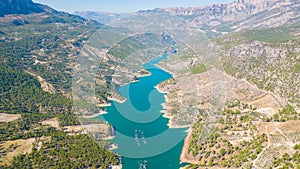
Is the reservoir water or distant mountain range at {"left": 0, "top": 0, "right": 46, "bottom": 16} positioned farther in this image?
distant mountain range at {"left": 0, "top": 0, "right": 46, "bottom": 16}

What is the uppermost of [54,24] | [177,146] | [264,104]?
[54,24]

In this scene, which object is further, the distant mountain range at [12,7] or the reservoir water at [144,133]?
the distant mountain range at [12,7]

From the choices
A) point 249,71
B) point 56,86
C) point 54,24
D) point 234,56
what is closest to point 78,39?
point 54,24

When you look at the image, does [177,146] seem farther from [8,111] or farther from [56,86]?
[56,86]

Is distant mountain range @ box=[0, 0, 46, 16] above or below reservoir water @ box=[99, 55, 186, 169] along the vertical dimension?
above

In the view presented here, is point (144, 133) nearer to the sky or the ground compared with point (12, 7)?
nearer to the ground

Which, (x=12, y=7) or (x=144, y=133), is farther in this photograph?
(x=12, y=7)

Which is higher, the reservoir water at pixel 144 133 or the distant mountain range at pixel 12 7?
the distant mountain range at pixel 12 7

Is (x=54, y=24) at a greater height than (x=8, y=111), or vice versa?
(x=54, y=24)
